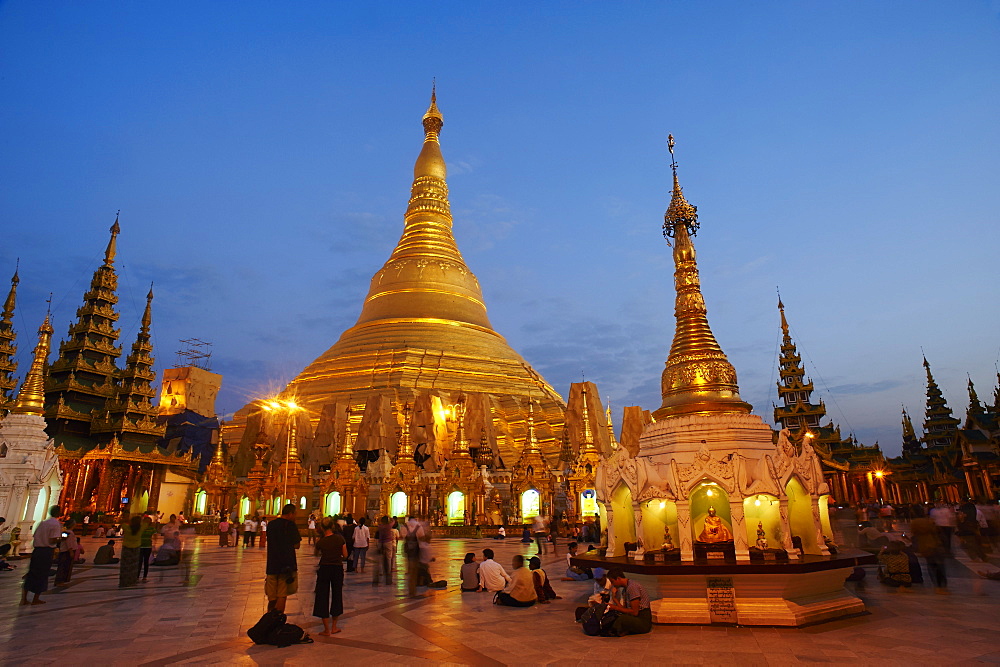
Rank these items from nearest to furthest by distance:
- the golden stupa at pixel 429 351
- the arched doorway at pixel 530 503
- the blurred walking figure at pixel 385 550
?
the blurred walking figure at pixel 385 550 → the arched doorway at pixel 530 503 → the golden stupa at pixel 429 351

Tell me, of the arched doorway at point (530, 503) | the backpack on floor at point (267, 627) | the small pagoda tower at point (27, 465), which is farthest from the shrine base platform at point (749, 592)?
the arched doorway at point (530, 503)

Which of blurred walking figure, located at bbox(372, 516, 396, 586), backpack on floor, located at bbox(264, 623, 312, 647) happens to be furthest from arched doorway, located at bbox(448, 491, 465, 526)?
backpack on floor, located at bbox(264, 623, 312, 647)

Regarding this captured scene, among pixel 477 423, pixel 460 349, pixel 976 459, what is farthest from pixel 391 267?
pixel 976 459

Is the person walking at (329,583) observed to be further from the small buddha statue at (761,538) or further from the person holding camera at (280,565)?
the small buddha statue at (761,538)

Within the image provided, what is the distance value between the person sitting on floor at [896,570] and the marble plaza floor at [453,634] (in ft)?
0.67

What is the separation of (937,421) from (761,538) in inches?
1751

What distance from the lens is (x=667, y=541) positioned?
973 centimetres

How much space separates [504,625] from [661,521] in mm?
3445

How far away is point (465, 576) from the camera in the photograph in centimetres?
1133

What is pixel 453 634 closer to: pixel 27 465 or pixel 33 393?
pixel 27 465

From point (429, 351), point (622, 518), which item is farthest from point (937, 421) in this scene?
point (622, 518)

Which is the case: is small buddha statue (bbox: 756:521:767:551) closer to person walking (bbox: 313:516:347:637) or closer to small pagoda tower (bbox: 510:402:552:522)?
person walking (bbox: 313:516:347:637)

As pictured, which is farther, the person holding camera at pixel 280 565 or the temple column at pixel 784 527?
the temple column at pixel 784 527

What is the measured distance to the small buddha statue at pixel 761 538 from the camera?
902 centimetres
